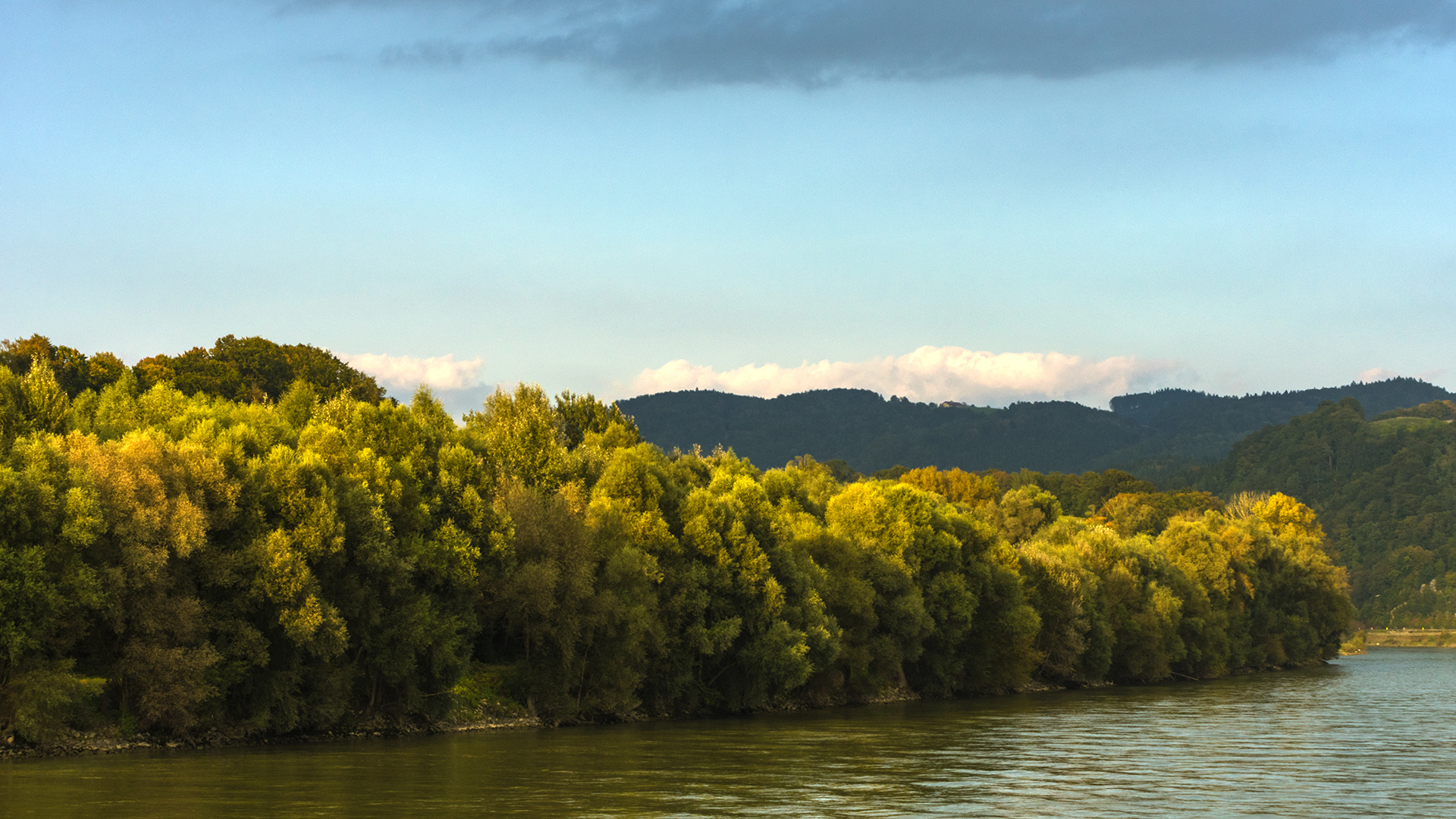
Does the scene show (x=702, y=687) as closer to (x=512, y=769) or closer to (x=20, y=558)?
(x=512, y=769)

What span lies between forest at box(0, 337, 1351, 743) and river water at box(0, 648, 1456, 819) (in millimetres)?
3943

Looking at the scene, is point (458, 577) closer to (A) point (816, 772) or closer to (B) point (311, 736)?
(B) point (311, 736)

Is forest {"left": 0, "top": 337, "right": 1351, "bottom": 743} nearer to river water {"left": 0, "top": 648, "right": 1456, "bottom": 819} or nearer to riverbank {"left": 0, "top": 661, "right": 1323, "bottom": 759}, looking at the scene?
riverbank {"left": 0, "top": 661, "right": 1323, "bottom": 759}

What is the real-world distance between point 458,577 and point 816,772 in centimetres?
2818

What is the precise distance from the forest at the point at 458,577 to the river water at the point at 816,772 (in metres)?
3.94

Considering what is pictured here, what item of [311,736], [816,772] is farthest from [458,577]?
[816,772]

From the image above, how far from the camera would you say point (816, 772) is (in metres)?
54.6

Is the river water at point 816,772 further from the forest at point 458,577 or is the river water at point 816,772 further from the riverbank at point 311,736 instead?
the forest at point 458,577

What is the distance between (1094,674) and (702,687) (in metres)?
55.6

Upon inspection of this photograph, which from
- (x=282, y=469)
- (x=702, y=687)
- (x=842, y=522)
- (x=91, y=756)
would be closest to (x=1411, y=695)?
(x=842, y=522)

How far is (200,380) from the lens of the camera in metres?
139

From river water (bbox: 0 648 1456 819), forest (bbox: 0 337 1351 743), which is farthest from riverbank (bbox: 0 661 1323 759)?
river water (bbox: 0 648 1456 819)

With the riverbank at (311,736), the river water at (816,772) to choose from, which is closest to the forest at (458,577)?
the riverbank at (311,736)

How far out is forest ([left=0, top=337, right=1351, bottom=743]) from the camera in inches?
2368
